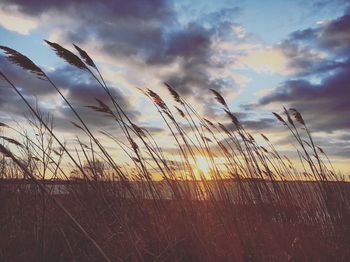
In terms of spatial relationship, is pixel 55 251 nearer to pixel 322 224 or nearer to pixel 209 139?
pixel 209 139

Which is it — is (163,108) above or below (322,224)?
above

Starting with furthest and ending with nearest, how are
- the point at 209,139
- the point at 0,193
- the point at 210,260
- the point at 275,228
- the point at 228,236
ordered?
the point at 209,139
the point at 0,193
the point at 275,228
the point at 228,236
the point at 210,260

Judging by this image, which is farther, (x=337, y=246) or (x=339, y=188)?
(x=339, y=188)

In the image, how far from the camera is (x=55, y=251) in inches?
111

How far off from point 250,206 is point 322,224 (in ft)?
2.86

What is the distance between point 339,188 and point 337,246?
5.94 feet

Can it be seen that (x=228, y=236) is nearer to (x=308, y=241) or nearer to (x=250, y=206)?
(x=308, y=241)

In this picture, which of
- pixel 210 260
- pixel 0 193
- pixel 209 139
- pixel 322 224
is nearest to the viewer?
pixel 210 260

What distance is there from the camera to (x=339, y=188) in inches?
181

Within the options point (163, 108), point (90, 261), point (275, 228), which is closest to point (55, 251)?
point (90, 261)

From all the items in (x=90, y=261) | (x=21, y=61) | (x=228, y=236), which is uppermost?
(x=21, y=61)

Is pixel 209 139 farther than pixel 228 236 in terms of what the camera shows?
Yes

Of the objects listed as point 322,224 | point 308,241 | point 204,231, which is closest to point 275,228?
point 308,241

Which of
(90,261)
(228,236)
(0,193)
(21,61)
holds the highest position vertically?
(21,61)
